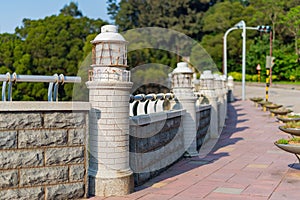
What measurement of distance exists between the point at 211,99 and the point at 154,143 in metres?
5.61

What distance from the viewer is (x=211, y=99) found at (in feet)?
39.7

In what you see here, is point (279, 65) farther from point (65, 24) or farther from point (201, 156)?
point (201, 156)

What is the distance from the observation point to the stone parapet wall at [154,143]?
19.6 ft

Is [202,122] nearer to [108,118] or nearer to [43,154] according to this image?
[108,118]

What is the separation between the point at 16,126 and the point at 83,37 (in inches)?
1516

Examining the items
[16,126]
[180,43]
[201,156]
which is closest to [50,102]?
[16,126]

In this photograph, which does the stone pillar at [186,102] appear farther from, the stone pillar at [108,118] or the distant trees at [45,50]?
the distant trees at [45,50]

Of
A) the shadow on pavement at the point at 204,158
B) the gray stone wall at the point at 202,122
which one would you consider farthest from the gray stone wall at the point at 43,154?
the gray stone wall at the point at 202,122

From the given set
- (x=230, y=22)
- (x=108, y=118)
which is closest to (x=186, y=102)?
(x=108, y=118)

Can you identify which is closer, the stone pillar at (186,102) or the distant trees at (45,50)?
the stone pillar at (186,102)

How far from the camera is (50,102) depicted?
4.82 m

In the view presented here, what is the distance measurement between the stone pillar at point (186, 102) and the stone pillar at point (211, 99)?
2.74 m

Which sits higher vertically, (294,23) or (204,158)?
(294,23)

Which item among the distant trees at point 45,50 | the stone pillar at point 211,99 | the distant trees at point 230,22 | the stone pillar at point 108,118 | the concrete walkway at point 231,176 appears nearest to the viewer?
the stone pillar at point 108,118
